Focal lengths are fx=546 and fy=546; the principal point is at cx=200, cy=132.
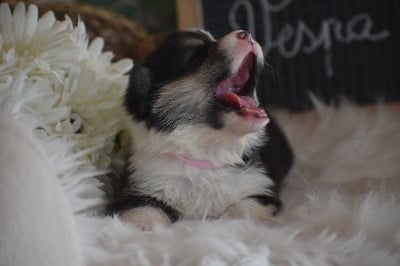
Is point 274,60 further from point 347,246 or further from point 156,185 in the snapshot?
point 347,246

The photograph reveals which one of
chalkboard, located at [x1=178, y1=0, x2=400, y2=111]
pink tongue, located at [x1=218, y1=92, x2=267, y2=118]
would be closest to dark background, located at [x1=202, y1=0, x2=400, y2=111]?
chalkboard, located at [x1=178, y1=0, x2=400, y2=111]

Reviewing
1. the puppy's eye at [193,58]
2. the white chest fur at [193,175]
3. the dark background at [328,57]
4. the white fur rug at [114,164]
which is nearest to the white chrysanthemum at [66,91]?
the white fur rug at [114,164]

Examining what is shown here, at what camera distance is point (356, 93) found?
1887mm

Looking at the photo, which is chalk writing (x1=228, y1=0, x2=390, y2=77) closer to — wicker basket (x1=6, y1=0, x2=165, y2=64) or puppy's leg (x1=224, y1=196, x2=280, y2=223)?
wicker basket (x1=6, y1=0, x2=165, y2=64)

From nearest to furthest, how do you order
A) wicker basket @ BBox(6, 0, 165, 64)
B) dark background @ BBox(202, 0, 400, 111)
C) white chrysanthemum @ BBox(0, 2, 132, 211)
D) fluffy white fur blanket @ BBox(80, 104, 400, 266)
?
fluffy white fur blanket @ BBox(80, 104, 400, 266) < white chrysanthemum @ BBox(0, 2, 132, 211) < wicker basket @ BBox(6, 0, 165, 64) < dark background @ BBox(202, 0, 400, 111)

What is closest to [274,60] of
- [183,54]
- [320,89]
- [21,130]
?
[320,89]

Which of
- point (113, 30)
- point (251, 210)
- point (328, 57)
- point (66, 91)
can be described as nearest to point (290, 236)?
point (251, 210)

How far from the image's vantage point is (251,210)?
3.36 feet

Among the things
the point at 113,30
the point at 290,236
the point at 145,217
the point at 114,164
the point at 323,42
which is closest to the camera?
the point at 290,236

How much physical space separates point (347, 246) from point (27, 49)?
729mm

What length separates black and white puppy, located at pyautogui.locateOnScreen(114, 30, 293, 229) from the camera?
3.36ft

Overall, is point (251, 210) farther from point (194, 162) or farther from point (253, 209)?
point (194, 162)

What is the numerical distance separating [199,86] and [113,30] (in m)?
0.73

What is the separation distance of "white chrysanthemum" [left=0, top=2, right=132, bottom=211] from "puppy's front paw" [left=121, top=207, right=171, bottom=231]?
A: 7 centimetres
